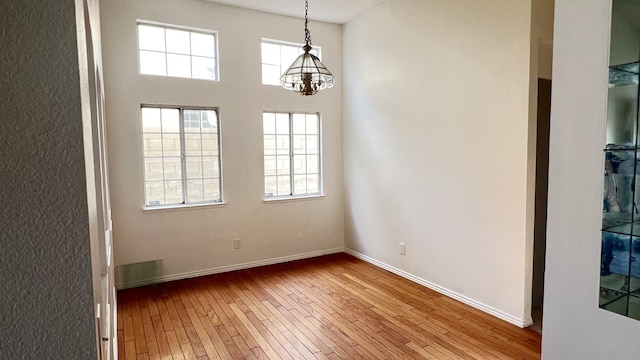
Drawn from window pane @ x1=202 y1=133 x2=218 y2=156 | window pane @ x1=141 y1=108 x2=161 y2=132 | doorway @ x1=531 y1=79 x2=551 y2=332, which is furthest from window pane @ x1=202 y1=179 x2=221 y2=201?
doorway @ x1=531 y1=79 x2=551 y2=332

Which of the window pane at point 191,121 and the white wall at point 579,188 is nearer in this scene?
the white wall at point 579,188

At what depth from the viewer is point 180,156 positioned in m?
4.38

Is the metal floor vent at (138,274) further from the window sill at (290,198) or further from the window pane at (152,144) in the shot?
the window sill at (290,198)

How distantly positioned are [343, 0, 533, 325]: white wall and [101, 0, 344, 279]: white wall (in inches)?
18.2

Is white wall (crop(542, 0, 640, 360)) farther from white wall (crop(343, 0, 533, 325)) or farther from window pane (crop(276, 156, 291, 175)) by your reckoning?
→ window pane (crop(276, 156, 291, 175))

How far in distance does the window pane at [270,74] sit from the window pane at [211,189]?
4.64 ft

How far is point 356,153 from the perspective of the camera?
5102 mm

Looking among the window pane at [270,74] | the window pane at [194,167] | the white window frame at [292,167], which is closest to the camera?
the window pane at [194,167]

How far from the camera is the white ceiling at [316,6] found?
4328 mm

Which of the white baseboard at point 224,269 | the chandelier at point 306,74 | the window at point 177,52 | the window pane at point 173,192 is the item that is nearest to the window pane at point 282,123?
the window at point 177,52

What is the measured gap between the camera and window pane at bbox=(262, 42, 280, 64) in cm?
481

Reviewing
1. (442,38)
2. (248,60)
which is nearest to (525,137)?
(442,38)

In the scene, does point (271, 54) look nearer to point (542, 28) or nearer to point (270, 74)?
point (270, 74)

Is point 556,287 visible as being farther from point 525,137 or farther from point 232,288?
point 232,288
